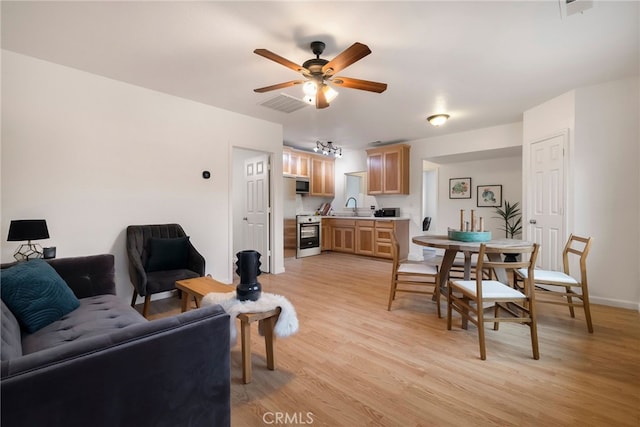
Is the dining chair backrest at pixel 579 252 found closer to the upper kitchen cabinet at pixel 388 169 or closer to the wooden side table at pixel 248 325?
the wooden side table at pixel 248 325

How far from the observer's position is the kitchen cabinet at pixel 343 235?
20.3ft

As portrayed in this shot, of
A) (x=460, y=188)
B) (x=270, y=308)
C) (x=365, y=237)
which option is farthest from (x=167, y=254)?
(x=460, y=188)

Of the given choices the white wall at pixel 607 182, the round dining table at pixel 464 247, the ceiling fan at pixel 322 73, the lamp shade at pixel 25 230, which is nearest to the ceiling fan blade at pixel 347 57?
the ceiling fan at pixel 322 73

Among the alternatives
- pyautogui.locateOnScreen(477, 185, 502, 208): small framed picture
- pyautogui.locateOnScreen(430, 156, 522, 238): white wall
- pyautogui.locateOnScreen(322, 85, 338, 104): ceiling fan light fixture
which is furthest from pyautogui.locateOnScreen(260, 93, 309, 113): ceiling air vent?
pyautogui.locateOnScreen(477, 185, 502, 208): small framed picture

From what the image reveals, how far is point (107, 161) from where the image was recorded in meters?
2.92

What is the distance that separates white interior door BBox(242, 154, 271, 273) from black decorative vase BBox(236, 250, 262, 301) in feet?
9.02

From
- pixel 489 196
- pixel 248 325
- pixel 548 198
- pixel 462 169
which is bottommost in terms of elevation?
pixel 248 325

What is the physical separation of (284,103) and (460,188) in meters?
4.66

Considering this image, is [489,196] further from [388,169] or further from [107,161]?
[107,161]

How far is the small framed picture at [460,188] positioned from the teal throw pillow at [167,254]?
5675 millimetres

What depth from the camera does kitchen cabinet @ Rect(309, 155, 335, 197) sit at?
21.4 feet

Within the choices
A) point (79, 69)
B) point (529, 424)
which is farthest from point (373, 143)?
point (529, 424)

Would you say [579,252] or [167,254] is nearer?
[579,252]

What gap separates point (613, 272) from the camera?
3080 millimetres
